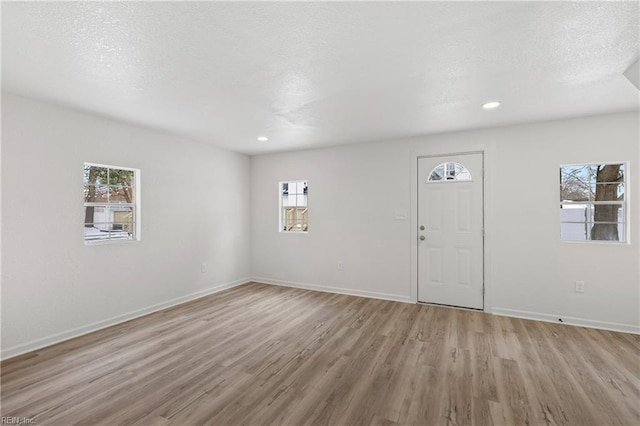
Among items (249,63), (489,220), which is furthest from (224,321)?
(489,220)

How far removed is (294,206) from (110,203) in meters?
2.77

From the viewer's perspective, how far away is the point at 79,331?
10.2 feet

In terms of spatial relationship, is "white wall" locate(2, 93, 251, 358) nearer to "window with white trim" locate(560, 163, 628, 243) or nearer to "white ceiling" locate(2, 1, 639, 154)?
"white ceiling" locate(2, 1, 639, 154)

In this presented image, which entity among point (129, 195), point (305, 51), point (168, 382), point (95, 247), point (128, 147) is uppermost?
point (305, 51)

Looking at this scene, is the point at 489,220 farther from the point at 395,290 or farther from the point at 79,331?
the point at 79,331

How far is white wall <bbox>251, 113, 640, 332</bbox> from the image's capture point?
3.27 meters

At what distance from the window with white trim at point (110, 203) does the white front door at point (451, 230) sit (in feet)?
13.0

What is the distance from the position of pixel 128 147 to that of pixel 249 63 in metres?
2.39

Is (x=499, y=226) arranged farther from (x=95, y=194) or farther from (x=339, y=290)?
(x=95, y=194)

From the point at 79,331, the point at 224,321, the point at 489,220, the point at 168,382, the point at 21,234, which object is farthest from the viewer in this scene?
the point at 489,220

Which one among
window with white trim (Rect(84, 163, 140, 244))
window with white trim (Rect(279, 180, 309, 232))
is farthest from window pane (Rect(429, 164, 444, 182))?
window with white trim (Rect(84, 163, 140, 244))

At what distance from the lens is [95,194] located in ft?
11.1

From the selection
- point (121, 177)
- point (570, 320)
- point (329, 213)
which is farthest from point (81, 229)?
point (570, 320)

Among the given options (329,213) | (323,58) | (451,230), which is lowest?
(451,230)
